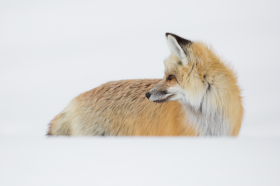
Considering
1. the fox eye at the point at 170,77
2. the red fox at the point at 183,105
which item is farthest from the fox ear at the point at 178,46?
the fox eye at the point at 170,77

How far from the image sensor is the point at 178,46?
3.29m

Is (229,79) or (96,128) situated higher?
(229,79)

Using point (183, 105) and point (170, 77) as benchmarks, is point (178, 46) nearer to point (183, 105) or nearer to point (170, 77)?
point (170, 77)

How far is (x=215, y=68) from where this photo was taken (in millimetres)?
3436

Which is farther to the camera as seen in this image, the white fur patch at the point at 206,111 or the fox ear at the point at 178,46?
the white fur patch at the point at 206,111

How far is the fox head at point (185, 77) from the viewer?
333cm

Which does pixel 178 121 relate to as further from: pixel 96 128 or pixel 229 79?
pixel 96 128

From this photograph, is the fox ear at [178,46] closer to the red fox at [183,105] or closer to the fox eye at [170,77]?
the red fox at [183,105]

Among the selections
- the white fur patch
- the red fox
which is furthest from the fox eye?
the white fur patch

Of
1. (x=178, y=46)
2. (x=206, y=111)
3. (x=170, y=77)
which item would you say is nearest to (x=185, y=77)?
(x=170, y=77)

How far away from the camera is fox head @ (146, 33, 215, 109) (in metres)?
3.33

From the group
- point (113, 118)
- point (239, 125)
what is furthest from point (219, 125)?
point (113, 118)

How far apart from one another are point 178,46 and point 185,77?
1.10ft

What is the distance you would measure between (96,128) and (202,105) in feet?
4.43
